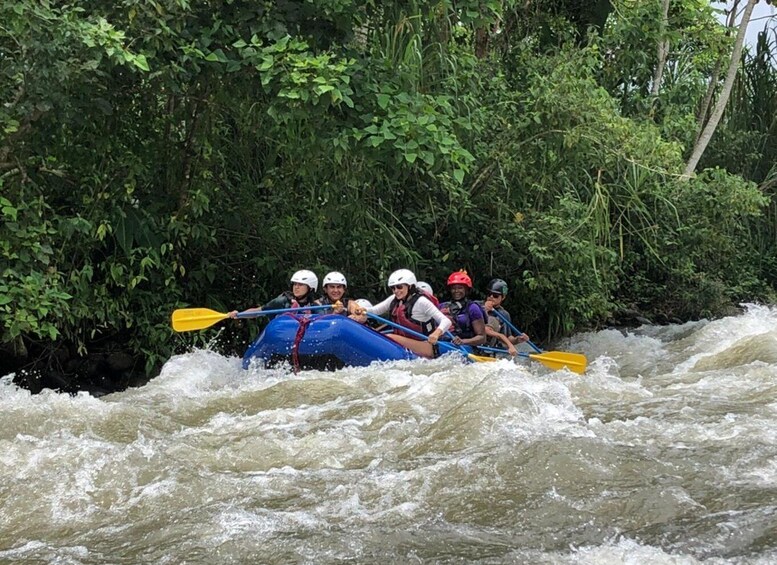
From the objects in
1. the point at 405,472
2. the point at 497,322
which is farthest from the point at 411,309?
the point at 405,472

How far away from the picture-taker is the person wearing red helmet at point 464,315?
7.36 metres

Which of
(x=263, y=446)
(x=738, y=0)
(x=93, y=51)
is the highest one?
(x=738, y=0)

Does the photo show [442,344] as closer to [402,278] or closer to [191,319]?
[402,278]

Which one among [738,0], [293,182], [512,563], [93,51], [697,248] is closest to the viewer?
[512,563]

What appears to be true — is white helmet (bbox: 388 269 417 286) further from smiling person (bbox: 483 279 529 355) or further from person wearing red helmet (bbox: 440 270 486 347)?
smiling person (bbox: 483 279 529 355)

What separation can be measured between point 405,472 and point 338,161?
2974mm

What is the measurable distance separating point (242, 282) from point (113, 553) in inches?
214

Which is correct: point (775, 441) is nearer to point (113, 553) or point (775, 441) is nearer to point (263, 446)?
point (263, 446)

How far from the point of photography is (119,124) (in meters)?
6.74

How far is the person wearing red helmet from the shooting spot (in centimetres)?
736

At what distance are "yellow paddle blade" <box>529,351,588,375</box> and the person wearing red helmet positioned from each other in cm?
51

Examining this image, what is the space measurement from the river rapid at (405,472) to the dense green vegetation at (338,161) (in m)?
1.58

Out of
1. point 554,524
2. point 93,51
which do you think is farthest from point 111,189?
point 554,524

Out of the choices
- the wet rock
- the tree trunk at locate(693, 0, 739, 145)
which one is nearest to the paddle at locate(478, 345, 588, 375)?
the wet rock
